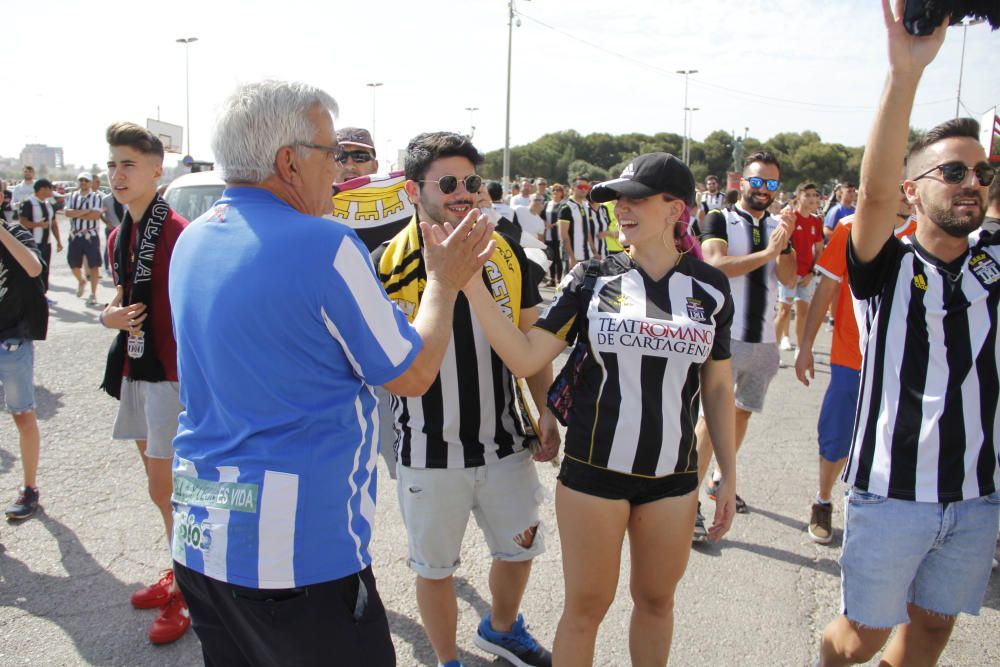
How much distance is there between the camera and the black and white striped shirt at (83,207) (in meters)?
11.6

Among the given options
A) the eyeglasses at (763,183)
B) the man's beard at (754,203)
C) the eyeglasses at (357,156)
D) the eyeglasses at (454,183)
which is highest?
the eyeglasses at (357,156)

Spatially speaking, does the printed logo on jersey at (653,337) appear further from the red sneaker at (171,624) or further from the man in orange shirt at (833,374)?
the red sneaker at (171,624)

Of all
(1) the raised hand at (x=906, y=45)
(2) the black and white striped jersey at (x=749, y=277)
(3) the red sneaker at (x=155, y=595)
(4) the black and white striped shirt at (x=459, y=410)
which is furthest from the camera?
(2) the black and white striped jersey at (x=749, y=277)

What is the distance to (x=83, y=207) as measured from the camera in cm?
1219

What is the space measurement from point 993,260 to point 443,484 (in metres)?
2.03

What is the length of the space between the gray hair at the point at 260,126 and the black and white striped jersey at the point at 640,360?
3.70ft

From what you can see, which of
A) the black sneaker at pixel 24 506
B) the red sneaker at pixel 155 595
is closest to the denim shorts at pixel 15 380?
the black sneaker at pixel 24 506

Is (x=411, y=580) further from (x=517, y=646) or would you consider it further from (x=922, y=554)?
(x=922, y=554)

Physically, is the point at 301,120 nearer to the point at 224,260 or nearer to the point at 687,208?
the point at 224,260

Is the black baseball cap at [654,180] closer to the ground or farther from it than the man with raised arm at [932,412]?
farther from it

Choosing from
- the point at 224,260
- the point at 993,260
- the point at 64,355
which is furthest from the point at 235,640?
the point at 64,355

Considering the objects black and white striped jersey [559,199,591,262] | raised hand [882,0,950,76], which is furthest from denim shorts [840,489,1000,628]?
black and white striped jersey [559,199,591,262]

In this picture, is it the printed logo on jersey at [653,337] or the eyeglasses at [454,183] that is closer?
the printed logo on jersey at [653,337]

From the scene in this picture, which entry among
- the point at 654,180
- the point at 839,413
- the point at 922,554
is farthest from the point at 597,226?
the point at 922,554
